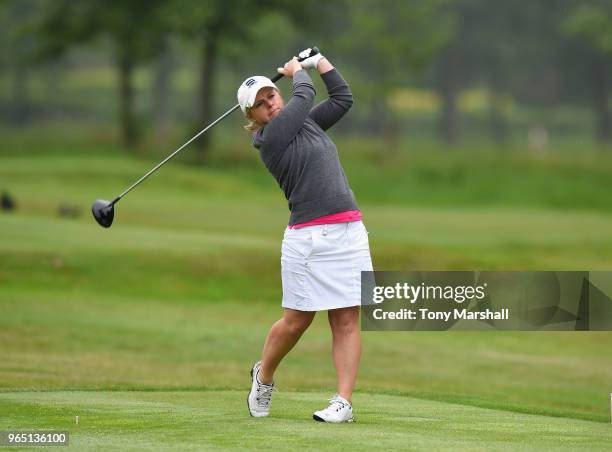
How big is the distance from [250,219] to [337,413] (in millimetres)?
22903

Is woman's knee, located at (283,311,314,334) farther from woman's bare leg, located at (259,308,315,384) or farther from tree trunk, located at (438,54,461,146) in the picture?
tree trunk, located at (438,54,461,146)

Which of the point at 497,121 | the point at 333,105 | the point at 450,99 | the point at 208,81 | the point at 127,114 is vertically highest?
the point at 450,99

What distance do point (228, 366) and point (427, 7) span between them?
45715 mm

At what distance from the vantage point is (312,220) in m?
7.79

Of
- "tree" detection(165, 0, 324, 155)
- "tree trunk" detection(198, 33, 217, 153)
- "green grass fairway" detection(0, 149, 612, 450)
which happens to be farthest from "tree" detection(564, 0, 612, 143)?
"green grass fairway" detection(0, 149, 612, 450)

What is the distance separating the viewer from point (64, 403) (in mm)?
8594

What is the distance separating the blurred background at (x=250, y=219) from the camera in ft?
51.1

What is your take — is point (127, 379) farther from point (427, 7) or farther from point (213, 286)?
point (427, 7)

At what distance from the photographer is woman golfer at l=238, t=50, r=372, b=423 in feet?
25.4

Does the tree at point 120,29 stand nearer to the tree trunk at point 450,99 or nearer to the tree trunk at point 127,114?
the tree trunk at point 127,114

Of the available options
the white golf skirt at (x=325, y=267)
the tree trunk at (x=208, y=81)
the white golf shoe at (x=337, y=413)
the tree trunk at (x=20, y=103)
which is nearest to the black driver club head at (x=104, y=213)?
the white golf skirt at (x=325, y=267)

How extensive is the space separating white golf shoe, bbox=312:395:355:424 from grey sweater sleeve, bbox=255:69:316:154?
146 cm
